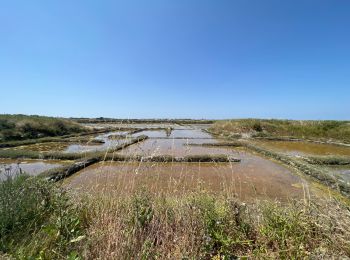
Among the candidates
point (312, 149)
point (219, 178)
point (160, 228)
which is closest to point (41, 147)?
point (219, 178)

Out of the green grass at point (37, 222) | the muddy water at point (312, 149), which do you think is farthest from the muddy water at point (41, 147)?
the muddy water at point (312, 149)

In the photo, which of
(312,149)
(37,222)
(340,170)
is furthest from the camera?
(312,149)

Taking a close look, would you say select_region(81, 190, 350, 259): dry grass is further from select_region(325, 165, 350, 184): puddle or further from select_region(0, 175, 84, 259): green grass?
select_region(325, 165, 350, 184): puddle

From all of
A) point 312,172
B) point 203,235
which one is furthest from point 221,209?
point 312,172

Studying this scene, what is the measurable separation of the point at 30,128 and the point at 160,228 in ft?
74.2

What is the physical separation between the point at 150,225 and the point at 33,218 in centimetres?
141

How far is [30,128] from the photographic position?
2148 centimetres

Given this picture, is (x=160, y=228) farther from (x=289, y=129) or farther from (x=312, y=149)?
(x=289, y=129)

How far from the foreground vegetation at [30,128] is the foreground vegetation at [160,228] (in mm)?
17603

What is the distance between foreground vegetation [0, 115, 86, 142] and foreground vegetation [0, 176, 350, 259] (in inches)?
693

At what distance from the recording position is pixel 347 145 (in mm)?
17000

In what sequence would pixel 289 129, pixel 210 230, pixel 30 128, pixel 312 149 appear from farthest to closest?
pixel 289 129, pixel 30 128, pixel 312 149, pixel 210 230

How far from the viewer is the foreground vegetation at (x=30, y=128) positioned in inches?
739

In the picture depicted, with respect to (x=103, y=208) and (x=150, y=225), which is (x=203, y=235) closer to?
(x=150, y=225)
